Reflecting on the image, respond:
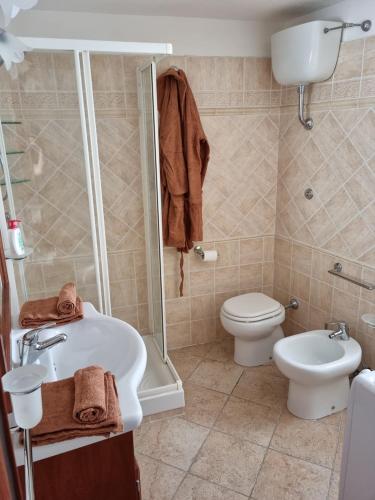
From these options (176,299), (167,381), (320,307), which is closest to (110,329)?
(167,381)

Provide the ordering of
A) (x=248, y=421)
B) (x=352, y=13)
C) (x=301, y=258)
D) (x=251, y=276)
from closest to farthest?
(x=352, y=13) < (x=248, y=421) < (x=301, y=258) < (x=251, y=276)

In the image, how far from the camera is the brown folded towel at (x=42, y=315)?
64.6 inches

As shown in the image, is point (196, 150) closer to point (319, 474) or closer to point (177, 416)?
point (177, 416)

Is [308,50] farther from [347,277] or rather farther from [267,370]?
[267,370]

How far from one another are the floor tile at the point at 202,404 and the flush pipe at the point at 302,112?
1881 mm

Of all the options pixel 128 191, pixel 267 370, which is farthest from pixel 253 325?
pixel 128 191

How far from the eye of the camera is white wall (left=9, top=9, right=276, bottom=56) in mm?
2332

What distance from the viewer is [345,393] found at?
2.43 meters

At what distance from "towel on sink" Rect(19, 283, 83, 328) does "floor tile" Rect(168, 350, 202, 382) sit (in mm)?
1360

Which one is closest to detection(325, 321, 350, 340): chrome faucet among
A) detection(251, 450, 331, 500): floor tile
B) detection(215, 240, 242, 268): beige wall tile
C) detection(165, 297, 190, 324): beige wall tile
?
detection(251, 450, 331, 500): floor tile

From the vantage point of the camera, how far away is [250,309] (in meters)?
2.83

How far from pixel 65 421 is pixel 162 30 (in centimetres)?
238

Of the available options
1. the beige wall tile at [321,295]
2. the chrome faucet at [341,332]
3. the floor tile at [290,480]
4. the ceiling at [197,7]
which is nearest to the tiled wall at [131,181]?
the ceiling at [197,7]

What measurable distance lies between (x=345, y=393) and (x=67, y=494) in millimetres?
1775
